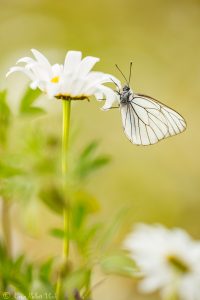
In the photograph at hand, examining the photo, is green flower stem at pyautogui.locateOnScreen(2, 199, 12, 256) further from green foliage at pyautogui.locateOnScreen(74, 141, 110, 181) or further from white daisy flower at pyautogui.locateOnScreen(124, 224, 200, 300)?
white daisy flower at pyautogui.locateOnScreen(124, 224, 200, 300)

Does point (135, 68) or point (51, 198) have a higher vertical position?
point (135, 68)

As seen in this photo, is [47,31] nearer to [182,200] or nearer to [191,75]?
[191,75]

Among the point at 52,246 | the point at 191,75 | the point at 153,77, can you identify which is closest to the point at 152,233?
the point at 52,246

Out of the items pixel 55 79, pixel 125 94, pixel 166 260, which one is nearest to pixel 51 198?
pixel 55 79

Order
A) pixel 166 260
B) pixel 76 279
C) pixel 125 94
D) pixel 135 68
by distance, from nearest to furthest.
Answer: pixel 76 279 < pixel 125 94 < pixel 166 260 < pixel 135 68

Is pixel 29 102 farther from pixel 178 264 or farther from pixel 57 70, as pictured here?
pixel 178 264

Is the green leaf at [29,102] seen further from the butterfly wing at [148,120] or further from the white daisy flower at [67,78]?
the butterfly wing at [148,120]

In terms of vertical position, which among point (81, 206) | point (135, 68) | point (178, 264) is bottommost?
point (178, 264)
